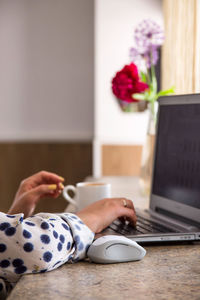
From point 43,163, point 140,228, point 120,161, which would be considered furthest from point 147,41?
point 43,163

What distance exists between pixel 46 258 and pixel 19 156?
11.0 feet

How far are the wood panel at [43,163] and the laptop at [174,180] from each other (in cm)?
255

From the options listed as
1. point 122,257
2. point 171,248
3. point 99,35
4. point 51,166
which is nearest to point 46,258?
point 122,257

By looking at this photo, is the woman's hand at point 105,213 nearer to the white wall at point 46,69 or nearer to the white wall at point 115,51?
the white wall at point 115,51

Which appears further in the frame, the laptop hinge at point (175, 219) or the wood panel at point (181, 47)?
the wood panel at point (181, 47)

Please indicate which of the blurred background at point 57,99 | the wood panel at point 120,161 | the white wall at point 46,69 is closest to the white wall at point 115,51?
the blurred background at point 57,99

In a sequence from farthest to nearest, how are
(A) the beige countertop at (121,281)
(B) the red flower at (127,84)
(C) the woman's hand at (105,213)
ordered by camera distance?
(B) the red flower at (127,84), (C) the woman's hand at (105,213), (A) the beige countertop at (121,281)

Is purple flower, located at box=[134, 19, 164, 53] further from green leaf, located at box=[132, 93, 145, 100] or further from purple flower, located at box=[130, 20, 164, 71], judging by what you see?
green leaf, located at box=[132, 93, 145, 100]

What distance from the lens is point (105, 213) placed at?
41.1 inches

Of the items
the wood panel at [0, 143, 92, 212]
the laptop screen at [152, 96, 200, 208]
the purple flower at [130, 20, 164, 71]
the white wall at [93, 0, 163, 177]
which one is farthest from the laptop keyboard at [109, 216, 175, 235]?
the wood panel at [0, 143, 92, 212]

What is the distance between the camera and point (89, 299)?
669 mm

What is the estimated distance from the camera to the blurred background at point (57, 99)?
3715 mm

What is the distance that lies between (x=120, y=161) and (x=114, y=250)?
3.01 metres

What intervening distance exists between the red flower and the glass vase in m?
0.12
